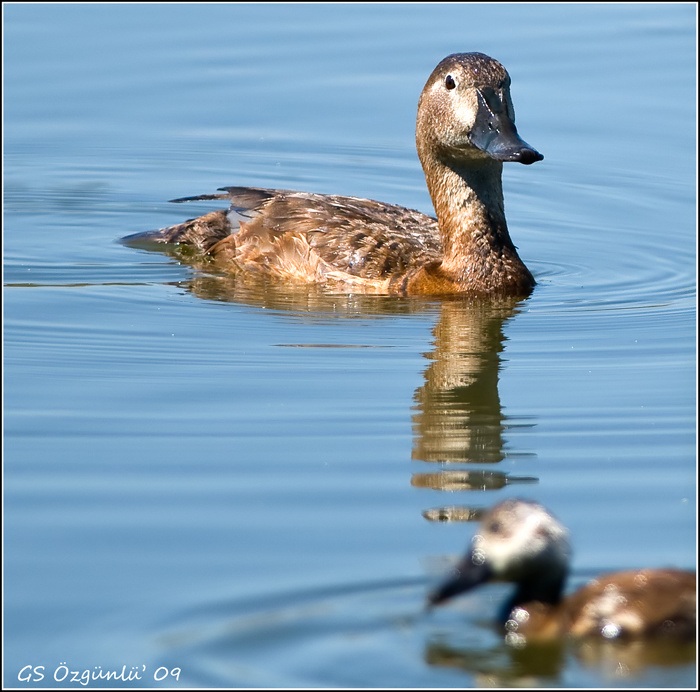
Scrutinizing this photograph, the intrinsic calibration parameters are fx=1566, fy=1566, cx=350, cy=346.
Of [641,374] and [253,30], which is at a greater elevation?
[253,30]

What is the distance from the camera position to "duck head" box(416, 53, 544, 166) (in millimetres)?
10016

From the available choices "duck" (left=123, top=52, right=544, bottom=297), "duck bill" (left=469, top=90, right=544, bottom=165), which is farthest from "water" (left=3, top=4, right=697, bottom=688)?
"duck bill" (left=469, top=90, right=544, bottom=165)

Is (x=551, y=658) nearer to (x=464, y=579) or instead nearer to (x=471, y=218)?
(x=464, y=579)

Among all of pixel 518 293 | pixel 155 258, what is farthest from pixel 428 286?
pixel 155 258

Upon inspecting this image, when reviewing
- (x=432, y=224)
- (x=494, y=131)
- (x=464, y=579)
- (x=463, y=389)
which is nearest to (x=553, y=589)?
(x=464, y=579)

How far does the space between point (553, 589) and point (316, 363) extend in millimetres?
3267

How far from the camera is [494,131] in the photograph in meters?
10.0

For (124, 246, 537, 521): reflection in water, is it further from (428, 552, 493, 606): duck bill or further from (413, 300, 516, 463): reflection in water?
(428, 552, 493, 606): duck bill

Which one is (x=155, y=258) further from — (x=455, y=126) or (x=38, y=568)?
(x=38, y=568)

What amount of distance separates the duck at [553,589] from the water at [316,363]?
95mm

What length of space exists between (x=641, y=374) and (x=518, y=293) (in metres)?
1.99

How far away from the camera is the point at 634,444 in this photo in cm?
724

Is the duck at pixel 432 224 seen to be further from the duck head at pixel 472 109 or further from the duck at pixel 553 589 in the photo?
the duck at pixel 553 589

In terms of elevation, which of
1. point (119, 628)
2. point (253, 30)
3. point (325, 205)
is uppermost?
point (253, 30)
